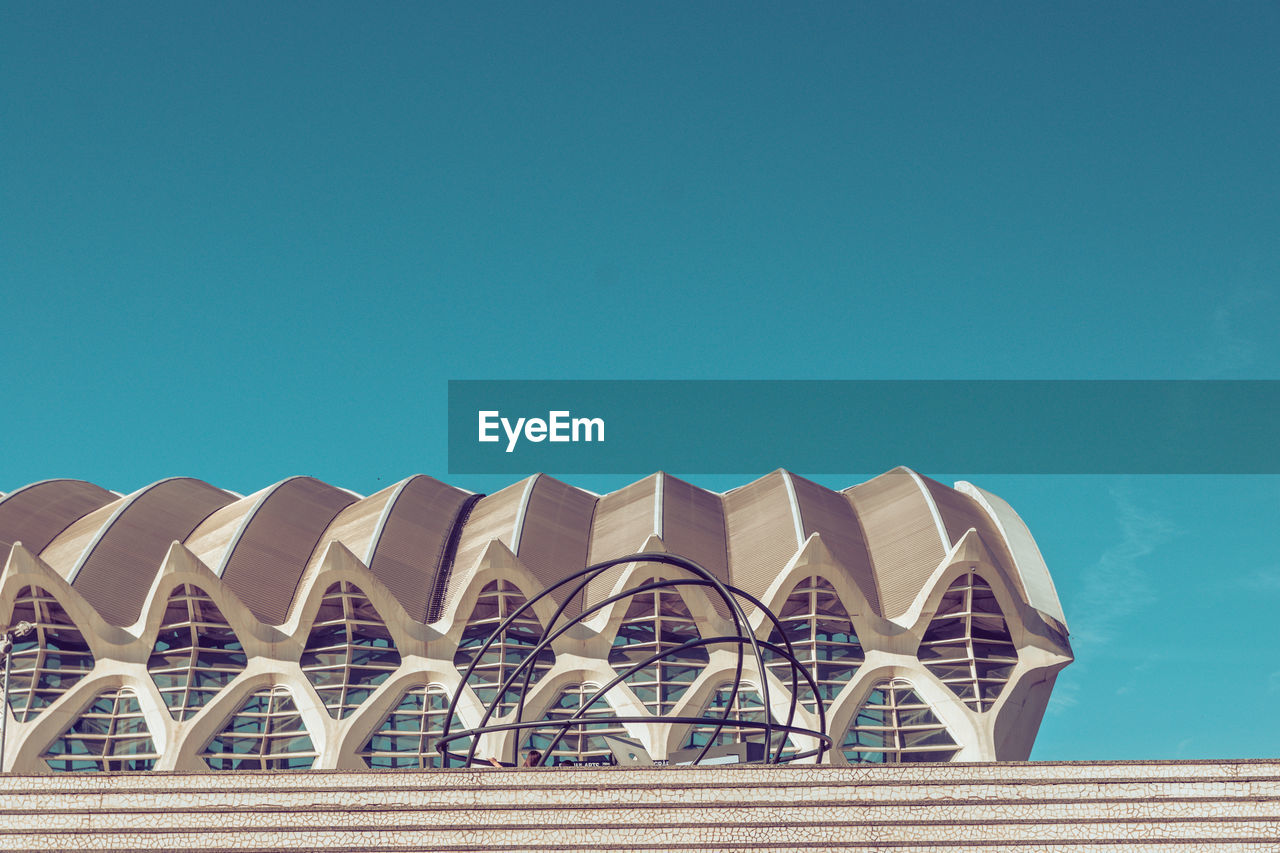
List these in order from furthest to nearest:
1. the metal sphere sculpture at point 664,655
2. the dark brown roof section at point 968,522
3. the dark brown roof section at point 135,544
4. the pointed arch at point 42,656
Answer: the dark brown roof section at point 968,522
the dark brown roof section at point 135,544
the pointed arch at point 42,656
the metal sphere sculpture at point 664,655

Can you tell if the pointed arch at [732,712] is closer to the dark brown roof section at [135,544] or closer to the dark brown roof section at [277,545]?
the dark brown roof section at [277,545]

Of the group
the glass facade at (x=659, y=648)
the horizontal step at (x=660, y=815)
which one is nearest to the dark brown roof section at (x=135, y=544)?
the glass facade at (x=659, y=648)

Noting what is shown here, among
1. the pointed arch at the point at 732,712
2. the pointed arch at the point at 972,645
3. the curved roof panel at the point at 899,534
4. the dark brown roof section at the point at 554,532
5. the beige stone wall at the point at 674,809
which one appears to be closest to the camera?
the beige stone wall at the point at 674,809

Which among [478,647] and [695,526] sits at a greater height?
[695,526]

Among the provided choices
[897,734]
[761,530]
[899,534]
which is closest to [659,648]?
[761,530]

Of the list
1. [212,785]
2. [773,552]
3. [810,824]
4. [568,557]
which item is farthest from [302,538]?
[810,824]

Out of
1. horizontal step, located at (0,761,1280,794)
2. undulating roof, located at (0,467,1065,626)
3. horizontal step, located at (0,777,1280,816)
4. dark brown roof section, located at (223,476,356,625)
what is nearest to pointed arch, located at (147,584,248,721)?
undulating roof, located at (0,467,1065,626)

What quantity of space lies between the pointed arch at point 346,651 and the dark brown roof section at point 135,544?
731cm

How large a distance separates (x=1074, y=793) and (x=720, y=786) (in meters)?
5.09

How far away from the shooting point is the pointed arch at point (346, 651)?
47000 mm

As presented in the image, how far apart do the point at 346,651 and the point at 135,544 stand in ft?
36.8

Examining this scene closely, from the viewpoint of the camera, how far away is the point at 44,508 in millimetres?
56156

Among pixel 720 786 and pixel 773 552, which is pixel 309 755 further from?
pixel 720 786

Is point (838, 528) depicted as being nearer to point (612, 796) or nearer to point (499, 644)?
point (499, 644)
